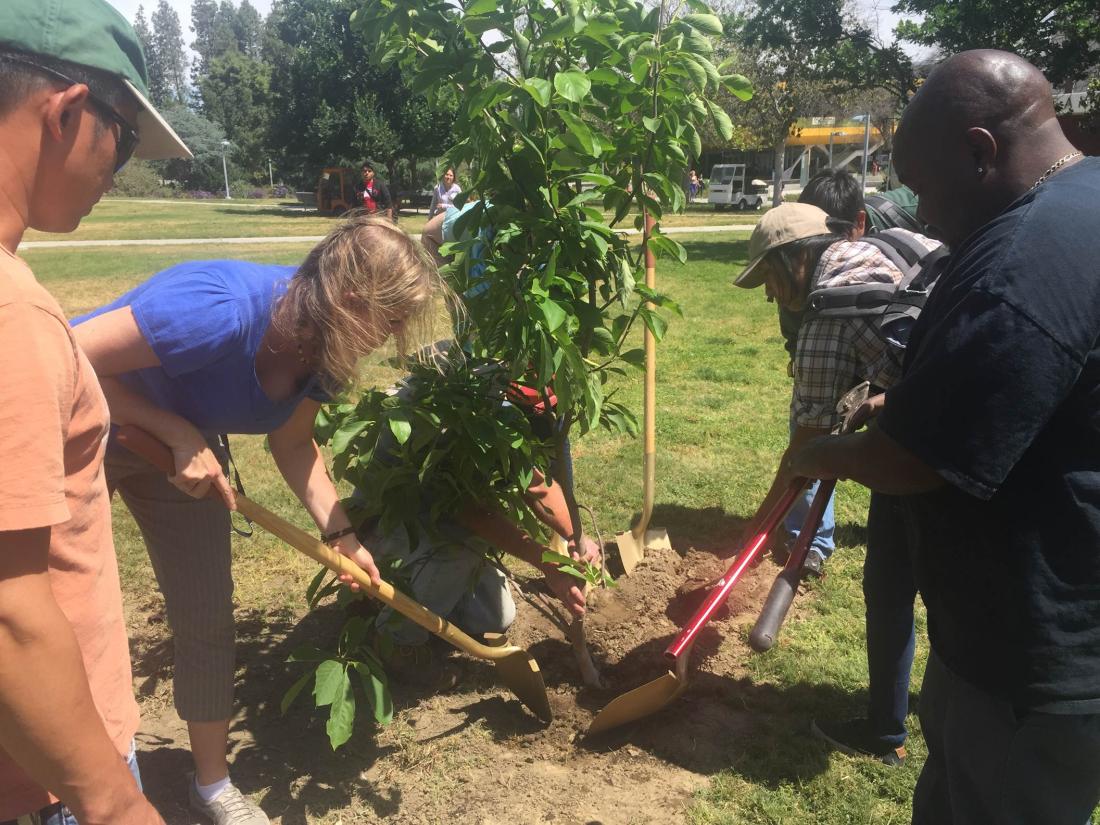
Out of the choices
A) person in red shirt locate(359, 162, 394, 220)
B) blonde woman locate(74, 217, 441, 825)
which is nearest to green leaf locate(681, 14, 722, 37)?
blonde woman locate(74, 217, 441, 825)

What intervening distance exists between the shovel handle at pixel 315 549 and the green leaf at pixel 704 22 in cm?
177

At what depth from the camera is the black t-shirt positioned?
1.34 meters

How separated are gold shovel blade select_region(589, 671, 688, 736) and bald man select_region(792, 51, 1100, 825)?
105 centimetres

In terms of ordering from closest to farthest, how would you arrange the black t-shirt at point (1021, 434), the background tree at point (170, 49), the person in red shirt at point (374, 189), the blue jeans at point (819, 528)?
the black t-shirt at point (1021, 434)
the blue jeans at point (819, 528)
the person in red shirt at point (374, 189)
the background tree at point (170, 49)

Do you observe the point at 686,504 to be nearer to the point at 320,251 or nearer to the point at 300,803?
the point at 300,803

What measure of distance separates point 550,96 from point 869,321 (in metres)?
1.61

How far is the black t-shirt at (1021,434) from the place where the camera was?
134 cm

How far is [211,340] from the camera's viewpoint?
6.73 ft

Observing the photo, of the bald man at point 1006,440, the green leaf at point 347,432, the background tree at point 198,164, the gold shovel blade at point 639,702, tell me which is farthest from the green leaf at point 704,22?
the background tree at point 198,164

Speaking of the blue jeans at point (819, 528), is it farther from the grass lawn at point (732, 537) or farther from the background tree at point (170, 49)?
the background tree at point (170, 49)

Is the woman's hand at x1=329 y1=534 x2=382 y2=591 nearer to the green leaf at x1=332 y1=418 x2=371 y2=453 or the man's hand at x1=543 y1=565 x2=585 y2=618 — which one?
the green leaf at x1=332 y1=418 x2=371 y2=453

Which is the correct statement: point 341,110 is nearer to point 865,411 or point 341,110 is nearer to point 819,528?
point 819,528

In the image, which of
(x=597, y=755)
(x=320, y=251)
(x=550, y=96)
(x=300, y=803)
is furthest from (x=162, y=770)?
(x=550, y=96)

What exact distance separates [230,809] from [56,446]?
194 cm
